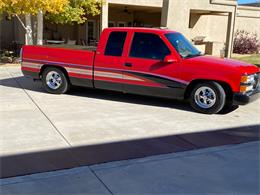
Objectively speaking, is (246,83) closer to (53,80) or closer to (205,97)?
(205,97)

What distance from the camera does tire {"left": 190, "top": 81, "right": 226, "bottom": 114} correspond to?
8.02 meters

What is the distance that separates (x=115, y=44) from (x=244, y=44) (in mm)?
20360

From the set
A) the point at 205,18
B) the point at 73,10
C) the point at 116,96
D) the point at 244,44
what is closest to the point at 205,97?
the point at 116,96

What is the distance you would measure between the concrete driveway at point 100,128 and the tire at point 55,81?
0.23 meters

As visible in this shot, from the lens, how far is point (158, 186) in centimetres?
439

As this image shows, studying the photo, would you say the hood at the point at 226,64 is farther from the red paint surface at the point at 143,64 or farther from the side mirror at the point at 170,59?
the side mirror at the point at 170,59

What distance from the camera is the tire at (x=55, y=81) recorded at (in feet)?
32.2

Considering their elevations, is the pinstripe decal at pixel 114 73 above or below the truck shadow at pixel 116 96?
above

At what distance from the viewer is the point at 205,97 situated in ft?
27.0

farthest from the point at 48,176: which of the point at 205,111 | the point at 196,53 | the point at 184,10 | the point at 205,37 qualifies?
the point at 205,37

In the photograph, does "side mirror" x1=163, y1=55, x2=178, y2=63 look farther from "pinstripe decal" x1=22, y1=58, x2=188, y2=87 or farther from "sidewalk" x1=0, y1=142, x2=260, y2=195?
"sidewalk" x1=0, y1=142, x2=260, y2=195

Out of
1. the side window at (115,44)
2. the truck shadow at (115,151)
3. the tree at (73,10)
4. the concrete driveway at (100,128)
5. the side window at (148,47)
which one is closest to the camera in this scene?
the truck shadow at (115,151)

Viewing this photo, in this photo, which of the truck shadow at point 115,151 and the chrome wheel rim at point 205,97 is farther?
the chrome wheel rim at point 205,97

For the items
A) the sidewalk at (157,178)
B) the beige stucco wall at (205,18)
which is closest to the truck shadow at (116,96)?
the sidewalk at (157,178)
